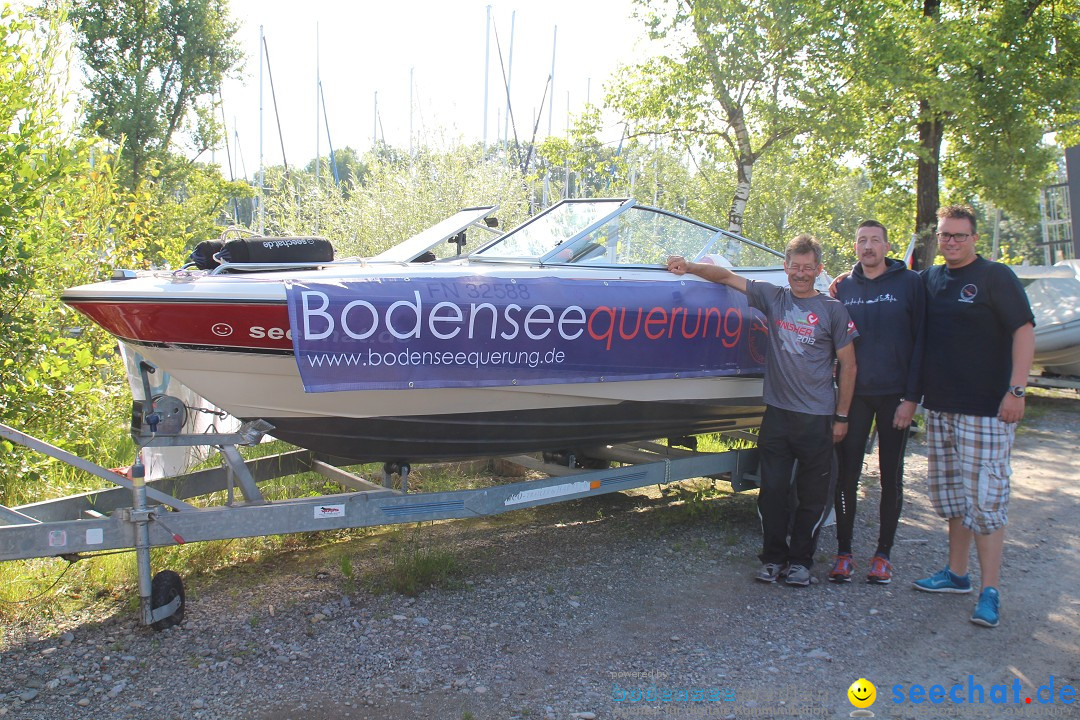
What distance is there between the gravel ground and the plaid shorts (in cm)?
49

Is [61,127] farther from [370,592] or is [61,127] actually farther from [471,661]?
[471,661]

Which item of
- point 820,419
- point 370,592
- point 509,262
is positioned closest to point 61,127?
point 509,262

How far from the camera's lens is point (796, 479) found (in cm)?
412

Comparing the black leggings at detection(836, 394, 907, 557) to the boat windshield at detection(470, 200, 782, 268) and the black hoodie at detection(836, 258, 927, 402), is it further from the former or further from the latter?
the boat windshield at detection(470, 200, 782, 268)

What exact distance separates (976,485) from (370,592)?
112 inches

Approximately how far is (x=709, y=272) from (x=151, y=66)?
17950 millimetres

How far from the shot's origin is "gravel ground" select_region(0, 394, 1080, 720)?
287 centimetres

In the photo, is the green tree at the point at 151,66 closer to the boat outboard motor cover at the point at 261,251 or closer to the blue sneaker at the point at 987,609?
the boat outboard motor cover at the point at 261,251

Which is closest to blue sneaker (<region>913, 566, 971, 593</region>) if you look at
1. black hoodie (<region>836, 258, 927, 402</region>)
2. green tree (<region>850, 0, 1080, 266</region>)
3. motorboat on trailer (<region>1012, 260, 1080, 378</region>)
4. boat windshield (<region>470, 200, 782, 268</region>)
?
black hoodie (<region>836, 258, 927, 402</region>)

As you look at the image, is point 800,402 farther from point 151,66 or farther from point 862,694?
point 151,66

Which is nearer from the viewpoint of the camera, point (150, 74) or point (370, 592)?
point (370, 592)

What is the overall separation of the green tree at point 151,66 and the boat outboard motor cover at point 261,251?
14925mm

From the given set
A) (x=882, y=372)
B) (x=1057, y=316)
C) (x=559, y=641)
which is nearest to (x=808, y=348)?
(x=882, y=372)

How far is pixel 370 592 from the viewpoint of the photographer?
12.7 ft
